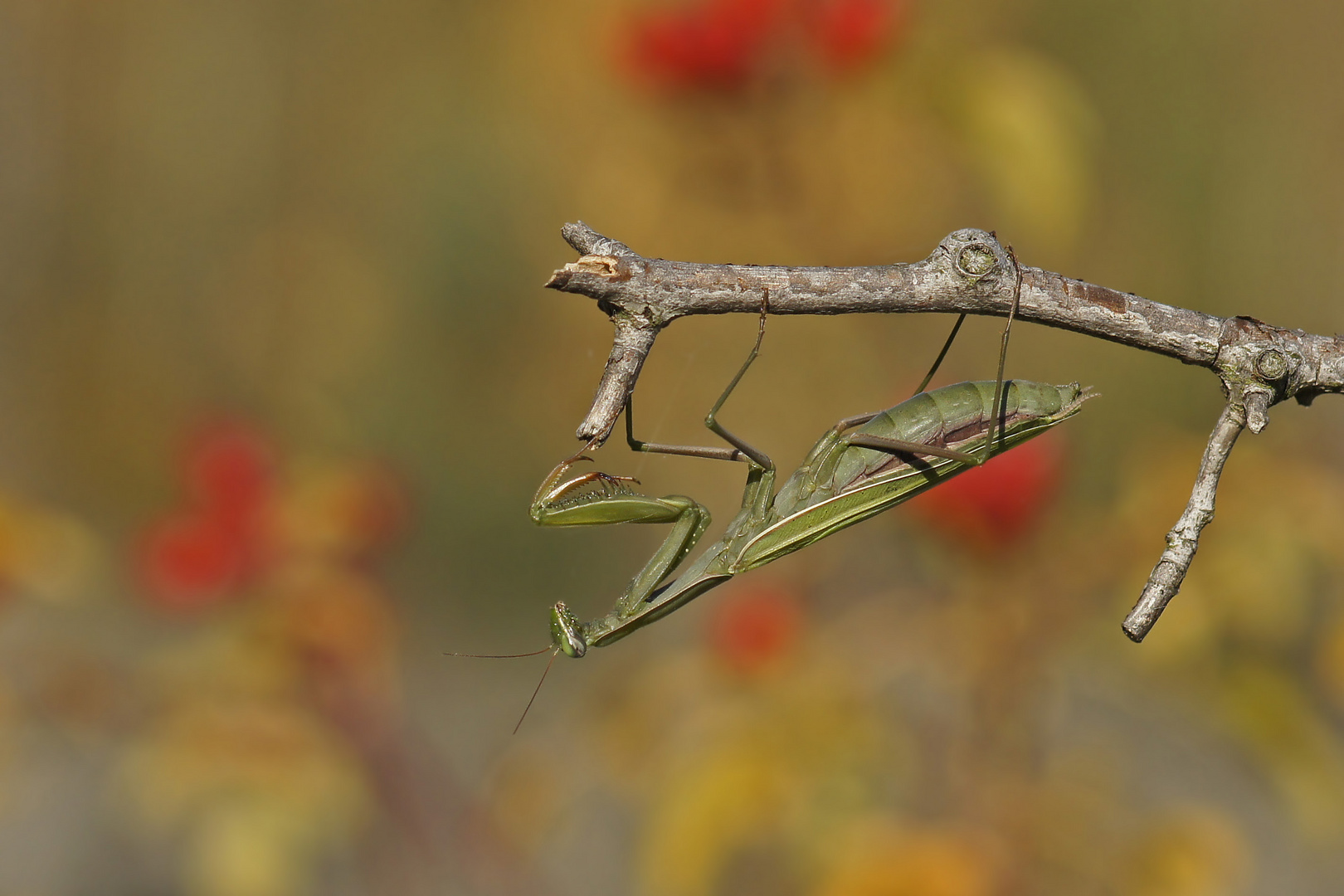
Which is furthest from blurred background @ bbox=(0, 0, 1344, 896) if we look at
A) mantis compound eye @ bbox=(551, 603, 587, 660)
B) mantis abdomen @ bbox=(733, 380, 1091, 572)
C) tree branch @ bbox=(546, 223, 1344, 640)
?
tree branch @ bbox=(546, 223, 1344, 640)

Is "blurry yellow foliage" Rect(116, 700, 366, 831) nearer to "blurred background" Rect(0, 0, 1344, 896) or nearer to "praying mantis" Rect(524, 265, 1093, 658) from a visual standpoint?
"blurred background" Rect(0, 0, 1344, 896)

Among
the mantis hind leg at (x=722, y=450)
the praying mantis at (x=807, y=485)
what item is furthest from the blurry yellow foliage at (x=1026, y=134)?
the mantis hind leg at (x=722, y=450)

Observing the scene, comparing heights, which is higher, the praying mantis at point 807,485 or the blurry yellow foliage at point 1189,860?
the praying mantis at point 807,485

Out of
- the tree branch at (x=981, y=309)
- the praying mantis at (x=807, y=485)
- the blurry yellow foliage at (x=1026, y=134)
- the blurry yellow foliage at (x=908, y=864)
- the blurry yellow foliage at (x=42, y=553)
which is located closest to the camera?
the tree branch at (x=981, y=309)

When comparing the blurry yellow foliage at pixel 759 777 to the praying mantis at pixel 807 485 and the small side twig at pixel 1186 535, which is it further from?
the small side twig at pixel 1186 535

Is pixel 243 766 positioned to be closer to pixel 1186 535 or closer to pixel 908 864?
pixel 908 864

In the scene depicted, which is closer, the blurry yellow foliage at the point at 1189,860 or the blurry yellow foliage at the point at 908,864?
the blurry yellow foliage at the point at 908,864

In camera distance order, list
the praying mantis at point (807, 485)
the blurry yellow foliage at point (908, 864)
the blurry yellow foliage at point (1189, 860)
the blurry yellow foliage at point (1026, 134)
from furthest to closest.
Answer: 1. the blurry yellow foliage at point (1026, 134)
2. the blurry yellow foliage at point (1189, 860)
3. the blurry yellow foliage at point (908, 864)
4. the praying mantis at point (807, 485)

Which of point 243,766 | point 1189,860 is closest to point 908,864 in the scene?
point 1189,860
